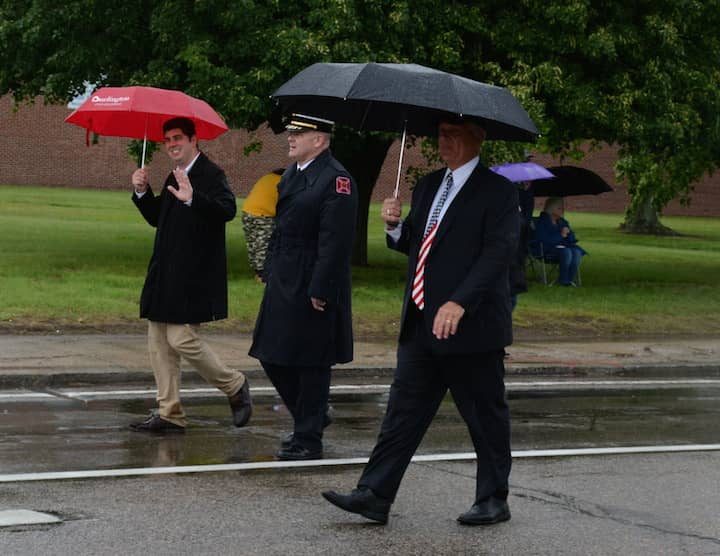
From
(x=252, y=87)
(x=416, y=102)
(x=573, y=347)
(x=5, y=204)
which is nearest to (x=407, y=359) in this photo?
(x=416, y=102)

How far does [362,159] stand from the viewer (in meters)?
23.2

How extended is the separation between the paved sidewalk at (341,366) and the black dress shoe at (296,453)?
3.59m

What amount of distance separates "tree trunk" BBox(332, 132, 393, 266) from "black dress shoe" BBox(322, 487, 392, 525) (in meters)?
13.3

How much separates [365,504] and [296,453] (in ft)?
5.29

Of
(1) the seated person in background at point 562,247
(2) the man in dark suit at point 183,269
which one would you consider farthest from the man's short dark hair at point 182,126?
(1) the seated person in background at point 562,247

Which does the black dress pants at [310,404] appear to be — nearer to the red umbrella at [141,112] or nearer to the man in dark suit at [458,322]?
the man in dark suit at [458,322]

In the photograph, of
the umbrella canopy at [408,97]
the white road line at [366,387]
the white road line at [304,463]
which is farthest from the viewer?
the white road line at [366,387]

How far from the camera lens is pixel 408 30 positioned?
19562 mm

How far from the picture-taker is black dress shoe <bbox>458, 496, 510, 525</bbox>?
6520 millimetres

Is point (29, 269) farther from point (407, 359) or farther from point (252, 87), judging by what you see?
point (407, 359)

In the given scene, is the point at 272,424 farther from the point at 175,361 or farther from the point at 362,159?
the point at 362,159

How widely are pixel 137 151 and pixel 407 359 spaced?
15.6 m

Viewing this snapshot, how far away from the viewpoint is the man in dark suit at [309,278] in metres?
7.77

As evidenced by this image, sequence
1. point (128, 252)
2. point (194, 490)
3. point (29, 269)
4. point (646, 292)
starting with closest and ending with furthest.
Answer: point (194, 490) → point (29, 269) → point (646, 292) → point (128, 252)
